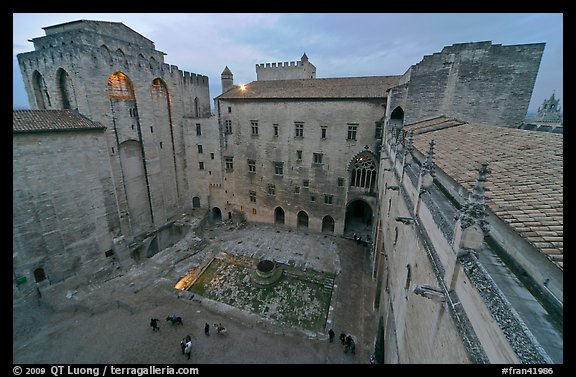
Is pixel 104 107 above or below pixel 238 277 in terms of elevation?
above

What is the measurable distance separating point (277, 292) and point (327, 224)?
10.4m

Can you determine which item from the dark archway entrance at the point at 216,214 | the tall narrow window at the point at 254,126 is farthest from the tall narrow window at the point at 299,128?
the dark archway entrance at the point at 216,214

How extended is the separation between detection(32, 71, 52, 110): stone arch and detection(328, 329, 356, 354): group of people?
25.6 meters

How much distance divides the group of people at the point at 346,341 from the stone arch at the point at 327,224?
12822 millimetres

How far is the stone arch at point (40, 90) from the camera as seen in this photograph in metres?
19.0

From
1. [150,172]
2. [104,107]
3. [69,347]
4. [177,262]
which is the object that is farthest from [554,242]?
[150,172]

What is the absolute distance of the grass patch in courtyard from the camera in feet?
48.2

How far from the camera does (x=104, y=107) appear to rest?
59.7 feet

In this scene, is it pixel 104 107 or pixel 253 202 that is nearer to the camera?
pixel 104 107

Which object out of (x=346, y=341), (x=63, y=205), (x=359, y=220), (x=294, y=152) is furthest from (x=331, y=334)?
(x=63, y=205)

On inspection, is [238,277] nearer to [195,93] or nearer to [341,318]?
[341,318]
